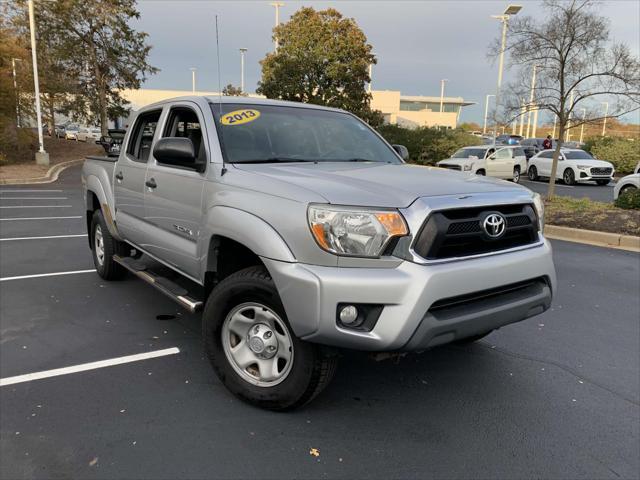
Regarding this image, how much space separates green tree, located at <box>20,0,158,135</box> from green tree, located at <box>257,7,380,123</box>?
9536mm

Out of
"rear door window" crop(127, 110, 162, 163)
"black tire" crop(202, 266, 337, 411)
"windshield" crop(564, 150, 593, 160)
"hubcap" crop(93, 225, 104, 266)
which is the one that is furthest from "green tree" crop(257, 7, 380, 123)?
"black tire" crop(202, 266, 337, 411)

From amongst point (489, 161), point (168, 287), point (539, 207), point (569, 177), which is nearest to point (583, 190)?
point (569, 177)

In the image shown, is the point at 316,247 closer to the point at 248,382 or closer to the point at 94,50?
the point at 248,382

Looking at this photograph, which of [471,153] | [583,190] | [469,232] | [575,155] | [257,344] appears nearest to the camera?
[469,232]

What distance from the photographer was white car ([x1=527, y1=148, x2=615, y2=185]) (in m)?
21.3

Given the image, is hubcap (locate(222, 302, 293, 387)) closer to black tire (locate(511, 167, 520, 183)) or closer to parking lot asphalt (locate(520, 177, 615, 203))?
parking lot asphalt (locate(520, 177, 615, 203))

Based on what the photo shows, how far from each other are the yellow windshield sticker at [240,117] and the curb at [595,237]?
746cm

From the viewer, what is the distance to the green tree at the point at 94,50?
2884 centimetres

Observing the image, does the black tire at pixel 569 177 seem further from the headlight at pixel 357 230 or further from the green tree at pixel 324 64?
the headlight at pixel 357 230

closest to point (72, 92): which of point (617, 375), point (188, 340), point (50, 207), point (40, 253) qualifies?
point (50, 207)

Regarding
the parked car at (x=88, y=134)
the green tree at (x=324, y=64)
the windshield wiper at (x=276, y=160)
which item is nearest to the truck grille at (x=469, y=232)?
the windshield wiper at (x=276, y=160)

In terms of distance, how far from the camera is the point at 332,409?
3158mm

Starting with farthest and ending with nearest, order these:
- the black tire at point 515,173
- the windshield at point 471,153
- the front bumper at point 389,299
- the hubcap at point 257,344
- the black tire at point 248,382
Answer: the black tire at point 515,173, the windshield at point 471,153, the hubcap at point 257,344, the black tire at point 248,382, the front bumper at point 389,299

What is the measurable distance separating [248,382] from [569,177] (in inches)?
879
